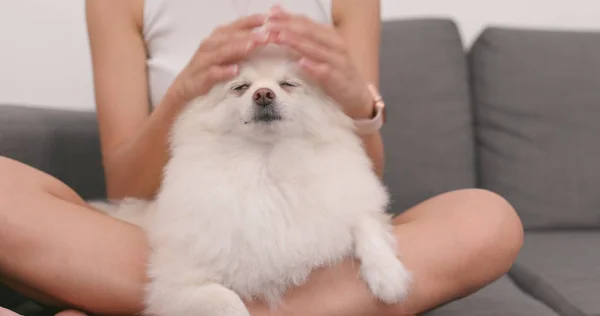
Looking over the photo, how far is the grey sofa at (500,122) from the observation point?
4.77 ft

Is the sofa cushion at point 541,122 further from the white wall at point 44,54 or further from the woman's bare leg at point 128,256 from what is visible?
the white wall at point 44,54

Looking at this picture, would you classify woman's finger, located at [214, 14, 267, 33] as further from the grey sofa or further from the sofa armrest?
the grey sofa

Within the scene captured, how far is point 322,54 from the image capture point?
2.70 ft

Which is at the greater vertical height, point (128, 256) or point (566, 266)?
point (128, 256)

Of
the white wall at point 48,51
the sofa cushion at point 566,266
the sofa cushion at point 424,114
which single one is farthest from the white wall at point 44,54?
the sofa cushion at point 566,266

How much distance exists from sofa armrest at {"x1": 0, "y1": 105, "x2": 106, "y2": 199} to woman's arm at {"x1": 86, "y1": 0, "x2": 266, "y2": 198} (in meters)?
0.14

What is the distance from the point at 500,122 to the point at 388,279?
3.01 ft

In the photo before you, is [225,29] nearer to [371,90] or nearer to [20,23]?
[371,90]

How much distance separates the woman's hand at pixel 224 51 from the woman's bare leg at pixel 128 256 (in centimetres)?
26

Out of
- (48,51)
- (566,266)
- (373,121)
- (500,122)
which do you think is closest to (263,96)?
(373,121)

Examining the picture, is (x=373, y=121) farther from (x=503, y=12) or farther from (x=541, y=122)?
(x=503, y=12)

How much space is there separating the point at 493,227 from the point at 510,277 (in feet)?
1.24

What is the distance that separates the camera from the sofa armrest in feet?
3.51

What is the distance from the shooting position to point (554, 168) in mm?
1465
